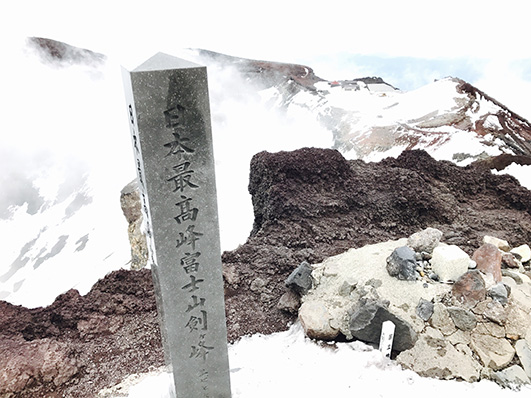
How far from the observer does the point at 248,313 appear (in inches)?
215

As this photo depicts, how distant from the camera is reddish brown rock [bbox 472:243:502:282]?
485cm

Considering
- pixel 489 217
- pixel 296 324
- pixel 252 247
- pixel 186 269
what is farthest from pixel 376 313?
pixel 489 217

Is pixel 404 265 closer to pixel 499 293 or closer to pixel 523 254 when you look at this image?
pixel 499 293

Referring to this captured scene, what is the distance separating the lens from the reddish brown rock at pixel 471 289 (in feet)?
14.8

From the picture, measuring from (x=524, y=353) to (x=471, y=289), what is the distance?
2.81ft

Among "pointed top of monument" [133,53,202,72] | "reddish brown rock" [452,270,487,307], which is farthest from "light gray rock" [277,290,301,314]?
"pointed top of monument" [133,53,202,72]

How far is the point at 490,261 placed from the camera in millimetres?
4871

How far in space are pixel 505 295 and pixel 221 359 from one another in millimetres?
3629

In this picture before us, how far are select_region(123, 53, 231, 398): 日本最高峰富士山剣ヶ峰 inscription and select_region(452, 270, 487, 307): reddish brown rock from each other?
3.07 metres

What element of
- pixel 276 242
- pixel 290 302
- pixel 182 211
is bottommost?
pixel 290 302

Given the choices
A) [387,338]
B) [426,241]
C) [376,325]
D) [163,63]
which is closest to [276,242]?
[426,241]

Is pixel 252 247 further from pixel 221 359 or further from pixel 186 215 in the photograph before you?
pixel 186 215

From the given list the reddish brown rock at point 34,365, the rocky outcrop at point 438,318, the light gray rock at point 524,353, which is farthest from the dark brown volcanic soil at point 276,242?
the light gray rock at point 524,353

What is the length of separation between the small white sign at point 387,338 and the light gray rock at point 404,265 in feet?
2.79
